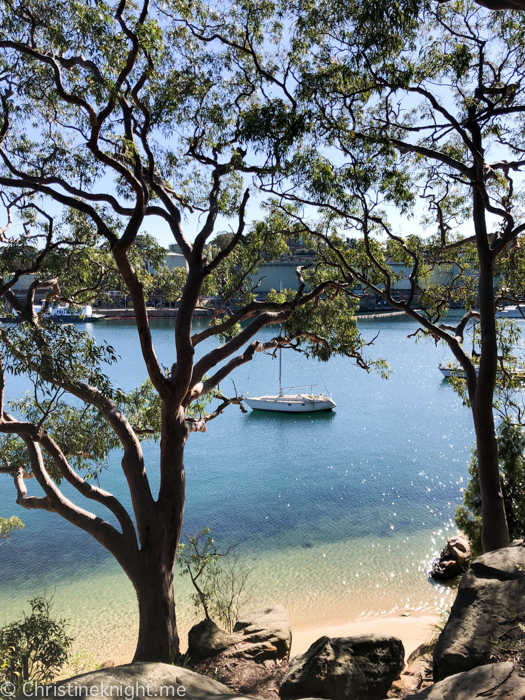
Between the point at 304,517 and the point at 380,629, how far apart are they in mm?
4490

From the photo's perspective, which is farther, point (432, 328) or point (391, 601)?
point (391, 601)

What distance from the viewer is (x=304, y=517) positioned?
11664 millimetres

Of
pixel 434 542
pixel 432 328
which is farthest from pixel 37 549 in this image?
pixel 432 328

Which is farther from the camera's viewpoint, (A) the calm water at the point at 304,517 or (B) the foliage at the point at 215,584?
(A) the calm water at the point at 304,517

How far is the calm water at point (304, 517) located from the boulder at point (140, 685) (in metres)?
4.89

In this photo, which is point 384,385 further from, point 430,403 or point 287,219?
point 287,219

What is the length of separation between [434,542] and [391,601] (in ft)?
7.24

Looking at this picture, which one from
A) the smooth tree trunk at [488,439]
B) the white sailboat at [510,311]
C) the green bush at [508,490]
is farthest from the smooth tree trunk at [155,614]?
the white sailboat at [510,311]

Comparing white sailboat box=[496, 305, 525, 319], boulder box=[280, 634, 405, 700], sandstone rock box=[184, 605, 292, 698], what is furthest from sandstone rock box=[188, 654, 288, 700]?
white sailboat box=[496, 305, 525, 319]

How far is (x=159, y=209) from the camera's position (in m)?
5.96

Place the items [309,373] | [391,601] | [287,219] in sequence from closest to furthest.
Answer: [287,219]
[391,601]
[309,373]

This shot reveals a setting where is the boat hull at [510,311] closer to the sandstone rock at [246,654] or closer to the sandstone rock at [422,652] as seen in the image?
the sandstone rock at [422,652]

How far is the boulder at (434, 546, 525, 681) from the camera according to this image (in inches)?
129

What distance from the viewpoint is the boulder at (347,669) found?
13.3 feet
